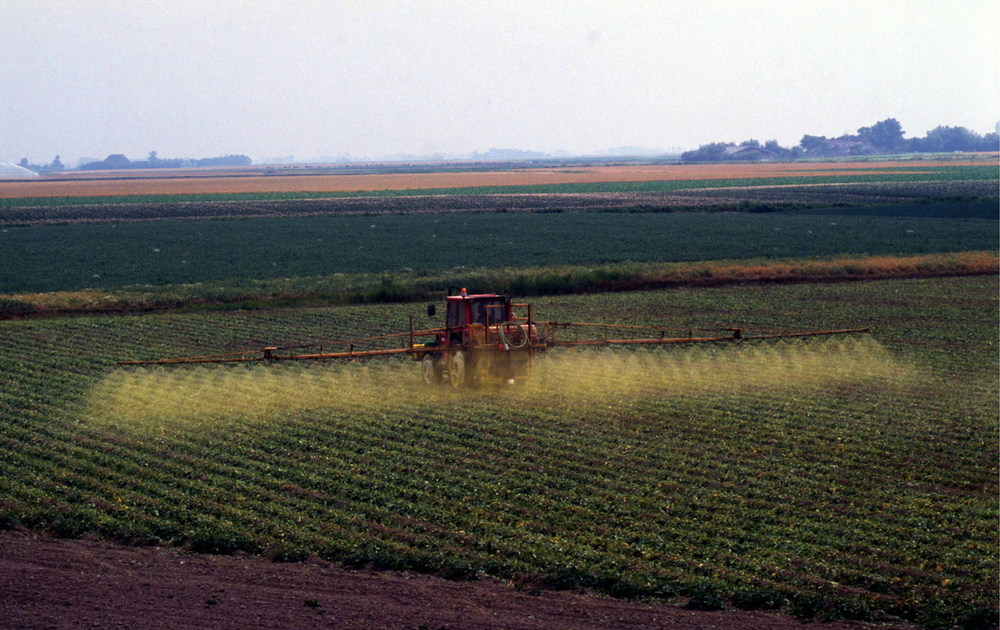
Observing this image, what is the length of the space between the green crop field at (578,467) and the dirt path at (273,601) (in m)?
0.43

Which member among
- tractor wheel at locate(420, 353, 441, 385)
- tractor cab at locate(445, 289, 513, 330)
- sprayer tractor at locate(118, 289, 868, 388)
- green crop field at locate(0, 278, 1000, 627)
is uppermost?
tractor cab at locate(445, 289, 513, 330)

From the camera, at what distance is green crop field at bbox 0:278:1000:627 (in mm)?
13750

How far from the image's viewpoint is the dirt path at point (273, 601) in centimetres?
1225

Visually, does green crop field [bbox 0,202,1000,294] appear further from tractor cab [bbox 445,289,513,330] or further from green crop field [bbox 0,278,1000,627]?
tractor cab [bbox 445,289,513,330]

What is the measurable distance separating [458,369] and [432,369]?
1022 mm

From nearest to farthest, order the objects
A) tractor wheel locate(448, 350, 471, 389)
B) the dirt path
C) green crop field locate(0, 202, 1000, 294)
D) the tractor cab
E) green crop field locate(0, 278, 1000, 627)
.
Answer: the dirt path, green crop field locate(0, 278, 1000, 627), the tractor cab, tractor wheel locate(448, 350, 471, 389), green crop field locate(0, 202, 1000, 294)

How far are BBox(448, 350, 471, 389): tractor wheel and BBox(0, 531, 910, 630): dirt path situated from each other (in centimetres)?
949

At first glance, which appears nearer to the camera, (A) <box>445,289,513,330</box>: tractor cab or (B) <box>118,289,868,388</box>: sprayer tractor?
(B) <box>118,289,868,388</box>: sprayer tractor

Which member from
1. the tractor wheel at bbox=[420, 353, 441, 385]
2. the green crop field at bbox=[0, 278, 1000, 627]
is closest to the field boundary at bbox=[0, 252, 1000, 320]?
the green crop field at bbox=[0, 278, 1000, 627]

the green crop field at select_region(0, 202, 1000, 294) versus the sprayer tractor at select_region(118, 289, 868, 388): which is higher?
the sprayer tractor at select_region(118, 289, 868, 388)

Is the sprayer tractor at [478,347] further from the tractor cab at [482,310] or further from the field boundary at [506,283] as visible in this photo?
the field boundary at [506,283]

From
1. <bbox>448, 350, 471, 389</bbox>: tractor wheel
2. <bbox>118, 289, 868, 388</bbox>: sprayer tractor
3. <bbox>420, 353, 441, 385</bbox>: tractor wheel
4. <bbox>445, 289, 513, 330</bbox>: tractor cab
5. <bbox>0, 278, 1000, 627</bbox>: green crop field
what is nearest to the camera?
<bbox>0, 278, 1000, 627</bbox>: green crop field

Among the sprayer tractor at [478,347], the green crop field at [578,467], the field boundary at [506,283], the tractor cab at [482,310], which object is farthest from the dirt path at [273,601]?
the field boundary at [506,283]

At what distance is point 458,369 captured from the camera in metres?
23.4
